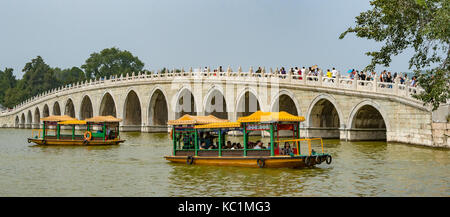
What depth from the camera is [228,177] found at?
1562 centimetres

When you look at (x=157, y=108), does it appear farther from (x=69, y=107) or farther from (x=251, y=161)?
(x=251, y=161)

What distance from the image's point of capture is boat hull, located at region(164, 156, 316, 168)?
16.4 metres

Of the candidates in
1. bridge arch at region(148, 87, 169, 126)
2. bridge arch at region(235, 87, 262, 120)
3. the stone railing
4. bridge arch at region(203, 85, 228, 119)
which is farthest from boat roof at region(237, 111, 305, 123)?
bridge arch at region(148, 87, 169, 126)

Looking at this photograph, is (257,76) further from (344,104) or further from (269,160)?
(269,160)

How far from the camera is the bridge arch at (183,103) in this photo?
43375 mm

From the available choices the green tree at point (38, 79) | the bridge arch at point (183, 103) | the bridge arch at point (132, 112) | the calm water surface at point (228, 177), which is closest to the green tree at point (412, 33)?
the calm water surface at point (228, 177)

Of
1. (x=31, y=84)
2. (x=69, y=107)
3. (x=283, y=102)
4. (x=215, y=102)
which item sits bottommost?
(x=283, y=102)

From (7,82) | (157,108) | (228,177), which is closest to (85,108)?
(157,108)

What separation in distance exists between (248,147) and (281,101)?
16631 millimetres

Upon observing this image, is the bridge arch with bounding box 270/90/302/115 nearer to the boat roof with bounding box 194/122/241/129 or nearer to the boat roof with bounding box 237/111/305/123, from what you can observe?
the boat roof with bounding box 194/122/241/129

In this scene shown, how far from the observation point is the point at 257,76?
33.9m

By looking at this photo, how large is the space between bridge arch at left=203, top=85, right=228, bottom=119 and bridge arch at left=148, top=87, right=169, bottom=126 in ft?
16.9
